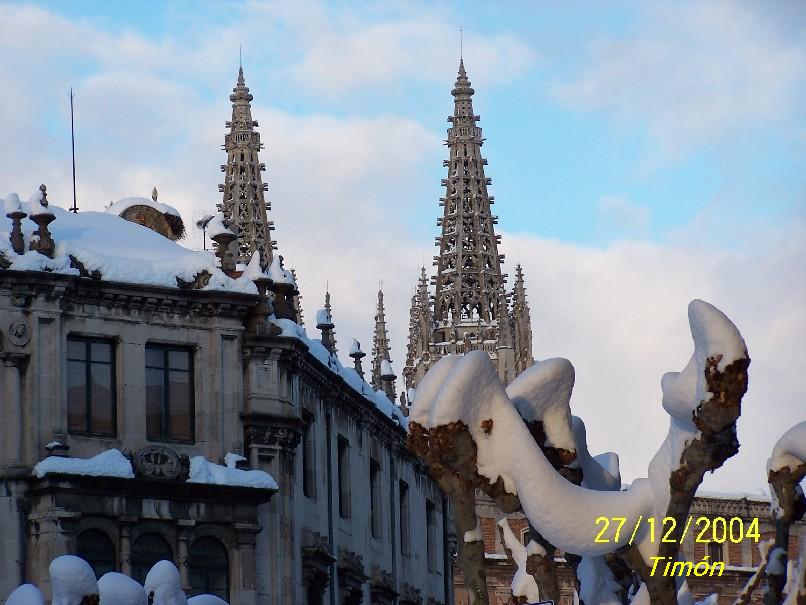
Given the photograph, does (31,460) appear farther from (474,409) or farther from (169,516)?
(474,409)

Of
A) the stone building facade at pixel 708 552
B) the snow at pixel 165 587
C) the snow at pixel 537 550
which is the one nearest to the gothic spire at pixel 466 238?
the stone building facade at pixel 708 552

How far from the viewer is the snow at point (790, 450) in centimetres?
3488

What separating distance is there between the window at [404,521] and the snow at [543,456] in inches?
1588

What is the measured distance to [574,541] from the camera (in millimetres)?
33781

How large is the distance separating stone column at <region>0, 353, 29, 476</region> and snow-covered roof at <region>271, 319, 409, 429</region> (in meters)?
7.02

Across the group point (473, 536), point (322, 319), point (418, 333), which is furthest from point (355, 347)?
point (418, 333)

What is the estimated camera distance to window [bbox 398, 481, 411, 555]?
247 feet

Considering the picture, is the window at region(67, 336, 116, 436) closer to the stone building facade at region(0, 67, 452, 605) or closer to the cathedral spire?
the stone building facade at region(0, 67, 452, 605)

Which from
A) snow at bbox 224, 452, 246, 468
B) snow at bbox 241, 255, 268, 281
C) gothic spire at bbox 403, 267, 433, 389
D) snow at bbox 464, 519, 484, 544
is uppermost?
gothic spire at bbox 403, 267, 433, 389

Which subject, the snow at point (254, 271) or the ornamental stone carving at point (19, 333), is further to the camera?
the snow at point (254, 271)

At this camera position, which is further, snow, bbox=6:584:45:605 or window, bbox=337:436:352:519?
window, bbox=337:436:352:519

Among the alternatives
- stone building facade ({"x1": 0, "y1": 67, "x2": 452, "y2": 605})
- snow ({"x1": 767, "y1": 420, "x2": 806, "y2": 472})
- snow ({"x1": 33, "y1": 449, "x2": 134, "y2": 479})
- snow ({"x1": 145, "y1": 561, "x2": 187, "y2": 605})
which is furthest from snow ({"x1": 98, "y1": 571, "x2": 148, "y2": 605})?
snow ({"x1": 33, "y1": 449, "x2": 134, "y2": 479})

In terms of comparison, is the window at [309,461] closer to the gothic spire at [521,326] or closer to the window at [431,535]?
the window at [431,535]

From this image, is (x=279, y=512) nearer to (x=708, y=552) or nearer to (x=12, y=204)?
(x=12, y=204)
